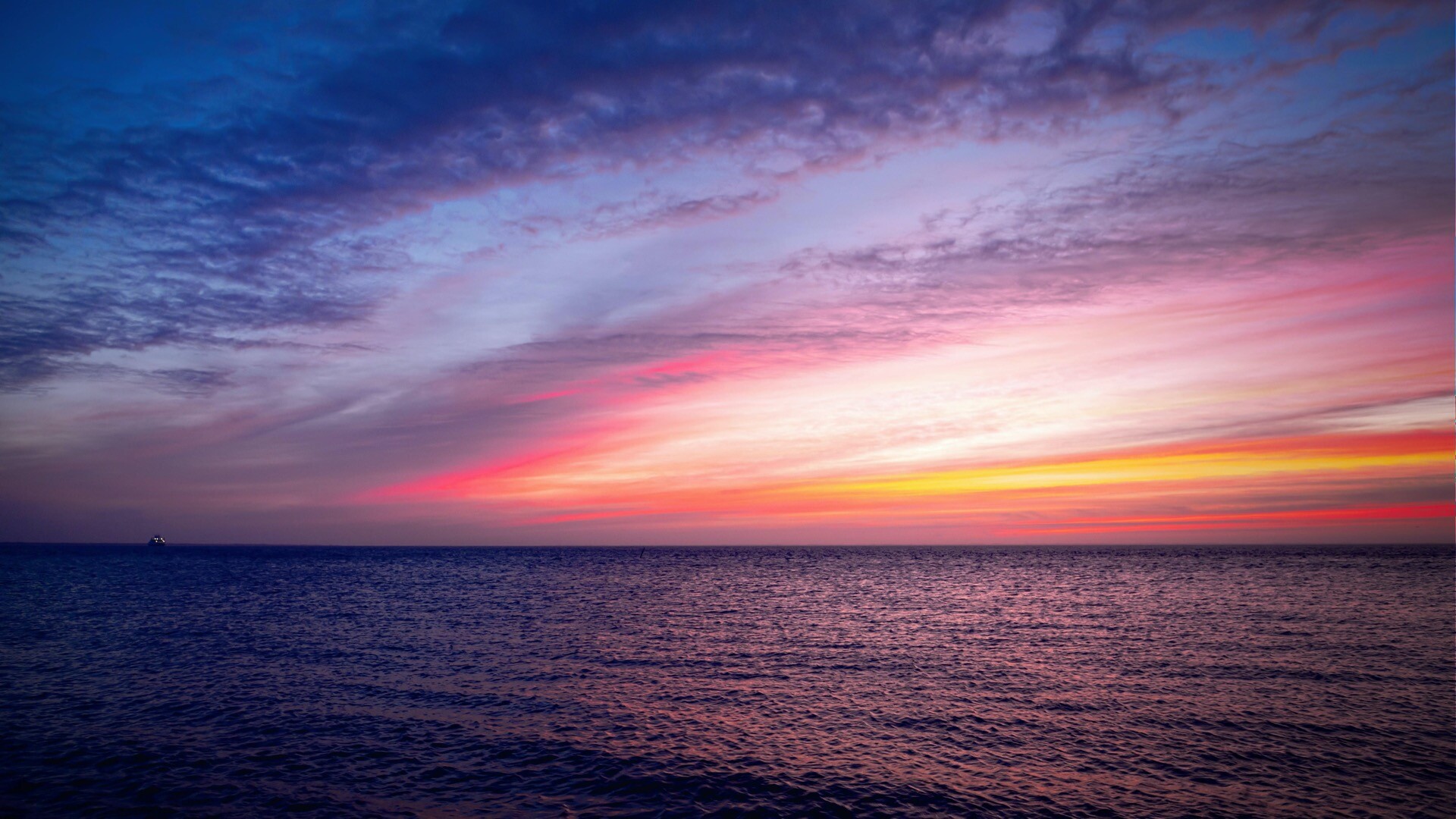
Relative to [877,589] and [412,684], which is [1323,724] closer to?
[412,684]

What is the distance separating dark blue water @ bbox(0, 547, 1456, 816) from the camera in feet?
72.2

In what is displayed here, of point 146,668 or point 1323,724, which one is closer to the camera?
point 1323,724

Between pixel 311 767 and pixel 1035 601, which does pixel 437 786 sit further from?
pixel 1035 601

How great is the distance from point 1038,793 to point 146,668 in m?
49.7

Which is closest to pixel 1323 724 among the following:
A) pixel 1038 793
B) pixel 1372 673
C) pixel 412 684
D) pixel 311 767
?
pixel 1372 673

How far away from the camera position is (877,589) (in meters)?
92.9

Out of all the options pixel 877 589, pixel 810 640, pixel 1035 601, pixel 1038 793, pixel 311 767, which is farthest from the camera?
pixel 877 589

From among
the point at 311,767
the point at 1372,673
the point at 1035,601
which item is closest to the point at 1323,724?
the point at 1372,673

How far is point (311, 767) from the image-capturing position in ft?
80.9

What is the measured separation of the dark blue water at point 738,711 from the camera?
22.0 meters

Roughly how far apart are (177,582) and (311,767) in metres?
113

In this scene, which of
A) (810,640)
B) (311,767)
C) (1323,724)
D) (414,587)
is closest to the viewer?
(311,767)

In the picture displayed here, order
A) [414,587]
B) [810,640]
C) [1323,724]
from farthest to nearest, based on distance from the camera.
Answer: [414,587], [810,640], [1323,724]

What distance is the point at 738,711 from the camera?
103 ft
